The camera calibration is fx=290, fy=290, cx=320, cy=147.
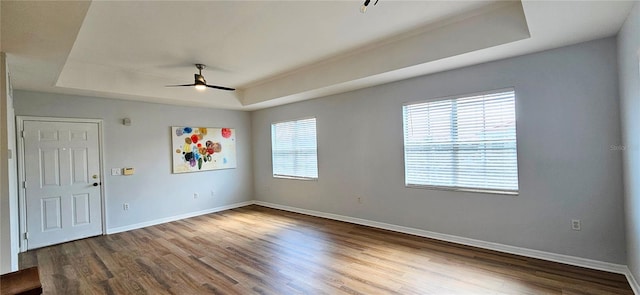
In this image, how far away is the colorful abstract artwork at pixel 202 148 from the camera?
233 inches

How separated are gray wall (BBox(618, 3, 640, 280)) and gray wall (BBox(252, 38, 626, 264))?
0.56 feet

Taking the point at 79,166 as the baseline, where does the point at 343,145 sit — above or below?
above

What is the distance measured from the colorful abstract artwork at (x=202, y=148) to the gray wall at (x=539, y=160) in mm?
3398

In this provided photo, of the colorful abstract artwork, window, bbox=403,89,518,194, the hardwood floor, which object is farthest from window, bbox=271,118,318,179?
window, bbox=403,89,518,194

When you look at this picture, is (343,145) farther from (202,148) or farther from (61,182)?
(61,182)

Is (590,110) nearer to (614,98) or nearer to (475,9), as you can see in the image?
(614,98)

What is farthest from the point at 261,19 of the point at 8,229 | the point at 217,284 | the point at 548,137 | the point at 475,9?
the point at 548,137

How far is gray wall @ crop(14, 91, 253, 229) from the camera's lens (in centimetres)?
470

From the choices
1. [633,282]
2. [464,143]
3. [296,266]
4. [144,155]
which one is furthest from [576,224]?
[144,155]

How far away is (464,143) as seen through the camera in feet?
12.7

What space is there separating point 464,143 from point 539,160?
2.72ft

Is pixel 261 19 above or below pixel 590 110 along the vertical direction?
above

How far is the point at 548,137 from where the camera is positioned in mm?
3238

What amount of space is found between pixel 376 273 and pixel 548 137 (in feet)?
8.00
